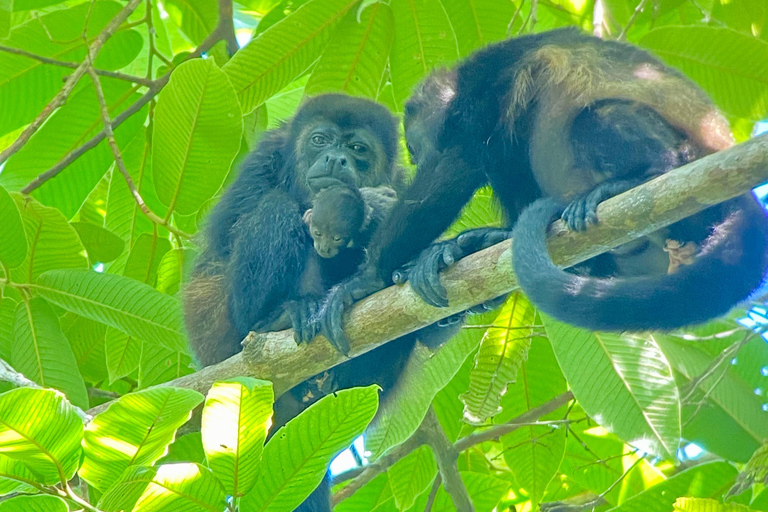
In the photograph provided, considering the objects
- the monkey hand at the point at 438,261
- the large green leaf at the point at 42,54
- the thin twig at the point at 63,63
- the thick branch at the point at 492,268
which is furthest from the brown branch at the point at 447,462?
the large green leaf at the point at 42,54

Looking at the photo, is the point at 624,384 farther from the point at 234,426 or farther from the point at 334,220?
the point at 234,426

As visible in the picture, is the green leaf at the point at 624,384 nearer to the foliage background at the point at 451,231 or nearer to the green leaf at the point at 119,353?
the foliage background at the point at 451,231

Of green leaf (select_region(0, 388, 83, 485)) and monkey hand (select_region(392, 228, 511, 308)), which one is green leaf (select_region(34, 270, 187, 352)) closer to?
monkey hand (select_region(392, 228, 511, 308))

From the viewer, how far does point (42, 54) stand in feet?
14.3

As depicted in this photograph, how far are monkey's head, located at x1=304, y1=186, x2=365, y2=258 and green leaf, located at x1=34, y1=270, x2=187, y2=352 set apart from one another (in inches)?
25.8

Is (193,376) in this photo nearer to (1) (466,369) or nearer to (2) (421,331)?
(2) (421,331)

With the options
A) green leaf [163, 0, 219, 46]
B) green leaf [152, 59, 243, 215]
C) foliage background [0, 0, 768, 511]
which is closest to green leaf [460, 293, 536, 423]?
foliage background [0, 0, 768, 511]

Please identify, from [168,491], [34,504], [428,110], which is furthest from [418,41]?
[34,504]

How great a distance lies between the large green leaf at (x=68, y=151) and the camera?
420cm

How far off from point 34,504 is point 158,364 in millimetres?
1950

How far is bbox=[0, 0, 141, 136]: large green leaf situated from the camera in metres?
4.25

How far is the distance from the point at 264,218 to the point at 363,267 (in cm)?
51

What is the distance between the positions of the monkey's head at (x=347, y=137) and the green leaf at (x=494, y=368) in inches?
34.6

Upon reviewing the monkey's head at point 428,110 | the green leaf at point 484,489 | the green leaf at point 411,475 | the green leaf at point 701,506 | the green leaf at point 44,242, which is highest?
the monkey's head at point 428,110
